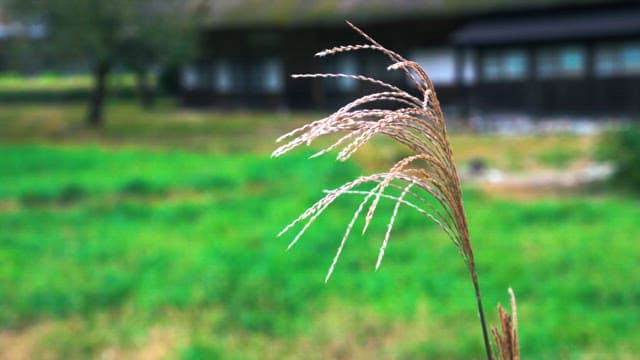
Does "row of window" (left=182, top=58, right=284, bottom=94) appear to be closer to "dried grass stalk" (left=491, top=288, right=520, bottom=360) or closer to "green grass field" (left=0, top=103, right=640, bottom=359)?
"green grass field" (left=0, top=103, right=640, bottom=359)

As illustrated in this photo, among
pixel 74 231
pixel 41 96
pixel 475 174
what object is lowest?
pixel 41 96

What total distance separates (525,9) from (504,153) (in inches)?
308

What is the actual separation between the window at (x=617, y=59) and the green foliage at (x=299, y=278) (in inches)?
444

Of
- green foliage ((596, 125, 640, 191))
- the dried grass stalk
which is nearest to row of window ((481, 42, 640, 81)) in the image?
green foliage ((596, 125, 640, 191))

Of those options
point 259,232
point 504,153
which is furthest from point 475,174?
point 259,232

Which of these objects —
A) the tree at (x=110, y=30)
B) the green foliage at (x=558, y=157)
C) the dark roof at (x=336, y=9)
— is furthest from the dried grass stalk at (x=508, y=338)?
the dark roof at (x=336, y=9)

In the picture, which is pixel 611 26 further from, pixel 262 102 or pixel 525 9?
pixel 262 102

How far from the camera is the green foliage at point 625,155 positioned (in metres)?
12.5

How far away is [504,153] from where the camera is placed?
18109 mm

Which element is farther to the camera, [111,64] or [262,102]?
[262,102]

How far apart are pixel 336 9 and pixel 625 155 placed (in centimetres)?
1555

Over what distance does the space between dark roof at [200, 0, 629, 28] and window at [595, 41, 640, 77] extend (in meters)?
1.62

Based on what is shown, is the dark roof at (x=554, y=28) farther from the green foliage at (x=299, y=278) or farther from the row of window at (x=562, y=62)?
the green foliage at (x=299, y=278)

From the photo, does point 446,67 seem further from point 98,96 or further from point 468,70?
point 98,96
